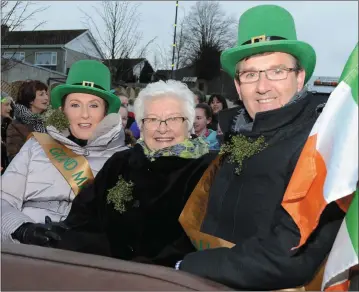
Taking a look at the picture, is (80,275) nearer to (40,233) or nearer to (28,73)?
(40,233)

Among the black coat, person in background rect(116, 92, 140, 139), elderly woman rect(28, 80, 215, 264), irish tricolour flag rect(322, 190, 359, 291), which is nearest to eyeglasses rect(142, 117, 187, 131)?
elderly woman rect(28, 80, 215, 264)

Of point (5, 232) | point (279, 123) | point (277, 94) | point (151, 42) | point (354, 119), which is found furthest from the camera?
point (151, 42)

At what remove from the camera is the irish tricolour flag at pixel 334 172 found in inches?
45.9

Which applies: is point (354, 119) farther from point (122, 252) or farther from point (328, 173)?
point (122, 252)

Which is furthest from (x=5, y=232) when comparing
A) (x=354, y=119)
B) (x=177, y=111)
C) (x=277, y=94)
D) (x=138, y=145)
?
(x=354, y=119)

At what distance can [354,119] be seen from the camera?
3.84ft

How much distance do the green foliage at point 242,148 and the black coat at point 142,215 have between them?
612mm

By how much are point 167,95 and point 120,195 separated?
72 cm

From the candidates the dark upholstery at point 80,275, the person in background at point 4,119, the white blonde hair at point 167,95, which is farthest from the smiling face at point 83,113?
the dark upholstery at point 80,275

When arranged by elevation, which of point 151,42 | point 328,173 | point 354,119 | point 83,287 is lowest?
point 83,287

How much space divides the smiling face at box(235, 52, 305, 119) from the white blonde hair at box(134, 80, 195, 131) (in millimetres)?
753

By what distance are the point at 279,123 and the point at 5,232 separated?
1860 millimetres

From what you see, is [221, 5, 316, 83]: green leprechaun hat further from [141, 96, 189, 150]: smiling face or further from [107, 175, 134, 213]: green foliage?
[107, 175, 134, 213]: green foliage

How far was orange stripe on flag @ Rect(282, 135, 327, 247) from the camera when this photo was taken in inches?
49.5
